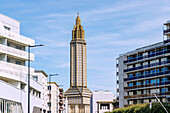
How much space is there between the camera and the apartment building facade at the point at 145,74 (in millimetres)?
103125

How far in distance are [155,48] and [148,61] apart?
19.6 ft

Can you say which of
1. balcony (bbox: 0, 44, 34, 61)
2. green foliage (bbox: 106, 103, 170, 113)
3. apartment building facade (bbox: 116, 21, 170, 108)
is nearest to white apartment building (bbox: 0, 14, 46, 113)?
balcony (bbox: 0, 44, 34, 61)

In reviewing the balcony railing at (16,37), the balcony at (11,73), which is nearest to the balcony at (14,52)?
the balcony railing at (16,37)

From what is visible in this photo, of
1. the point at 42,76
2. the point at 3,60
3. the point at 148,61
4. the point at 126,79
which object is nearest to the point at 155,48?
the point at 148,61

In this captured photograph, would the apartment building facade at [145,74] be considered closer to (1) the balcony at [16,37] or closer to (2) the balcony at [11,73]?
(1) the balcony at [16,37]

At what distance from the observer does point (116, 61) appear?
435 feet

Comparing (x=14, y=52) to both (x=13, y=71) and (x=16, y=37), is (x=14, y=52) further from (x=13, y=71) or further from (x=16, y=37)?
(x=13, y=71)

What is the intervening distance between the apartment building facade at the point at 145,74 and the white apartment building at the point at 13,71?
3979 centimetres

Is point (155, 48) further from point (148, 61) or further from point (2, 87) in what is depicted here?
point (2, 87)

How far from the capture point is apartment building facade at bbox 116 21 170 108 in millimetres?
103125

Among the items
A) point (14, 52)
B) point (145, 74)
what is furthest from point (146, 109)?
point (14, 52)

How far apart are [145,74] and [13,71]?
6123cm

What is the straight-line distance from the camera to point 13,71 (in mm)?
59844

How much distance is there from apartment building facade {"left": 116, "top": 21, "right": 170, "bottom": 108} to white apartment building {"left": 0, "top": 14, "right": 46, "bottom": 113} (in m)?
39.8
